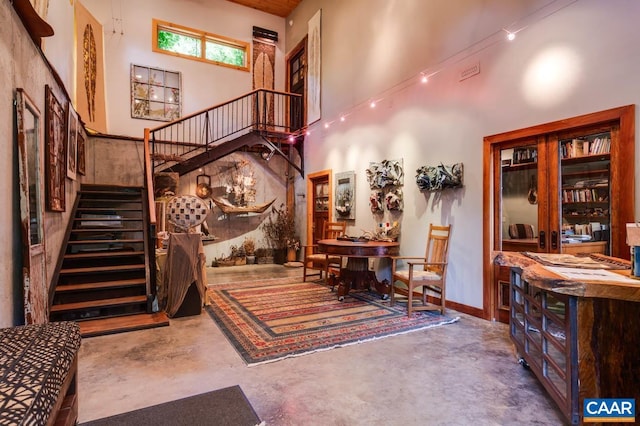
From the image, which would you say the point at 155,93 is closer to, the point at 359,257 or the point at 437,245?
the point at 359,257

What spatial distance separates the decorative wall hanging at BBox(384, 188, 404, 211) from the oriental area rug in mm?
1319

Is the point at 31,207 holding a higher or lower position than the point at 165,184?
lower

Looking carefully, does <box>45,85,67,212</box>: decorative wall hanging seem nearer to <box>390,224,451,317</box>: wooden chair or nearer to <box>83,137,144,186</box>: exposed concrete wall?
<box>83,137,144,186</box>: exposed concrete wall

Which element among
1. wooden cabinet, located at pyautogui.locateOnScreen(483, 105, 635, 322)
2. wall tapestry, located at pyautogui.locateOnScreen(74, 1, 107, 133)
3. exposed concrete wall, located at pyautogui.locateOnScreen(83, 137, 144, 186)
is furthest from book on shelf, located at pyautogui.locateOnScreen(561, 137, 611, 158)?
wall tapestry, located at pyautogui.locateOnScreen(74, 1, 107, 133)

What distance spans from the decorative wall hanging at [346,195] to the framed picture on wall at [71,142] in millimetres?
4128

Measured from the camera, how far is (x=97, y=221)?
5.07 meters

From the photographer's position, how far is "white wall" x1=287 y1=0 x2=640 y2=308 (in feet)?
9.40

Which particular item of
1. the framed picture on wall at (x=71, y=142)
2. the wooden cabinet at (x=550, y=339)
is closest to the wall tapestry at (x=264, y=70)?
the framed picture on wall at (x=71, y=142)

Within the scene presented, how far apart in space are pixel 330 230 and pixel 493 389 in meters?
3.95

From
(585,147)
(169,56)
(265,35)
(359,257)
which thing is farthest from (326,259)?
(265,35)

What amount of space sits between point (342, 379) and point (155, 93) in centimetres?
760

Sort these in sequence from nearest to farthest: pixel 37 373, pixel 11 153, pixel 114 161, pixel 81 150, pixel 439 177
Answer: pixel 37 373 < pixel 11 153 < pixel 439 177 < pixel 81 150 < pixel 114 161

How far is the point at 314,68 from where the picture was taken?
7395 mm

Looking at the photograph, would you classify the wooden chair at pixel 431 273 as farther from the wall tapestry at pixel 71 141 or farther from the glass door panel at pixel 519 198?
the wall tapestry at pixel 71 141
